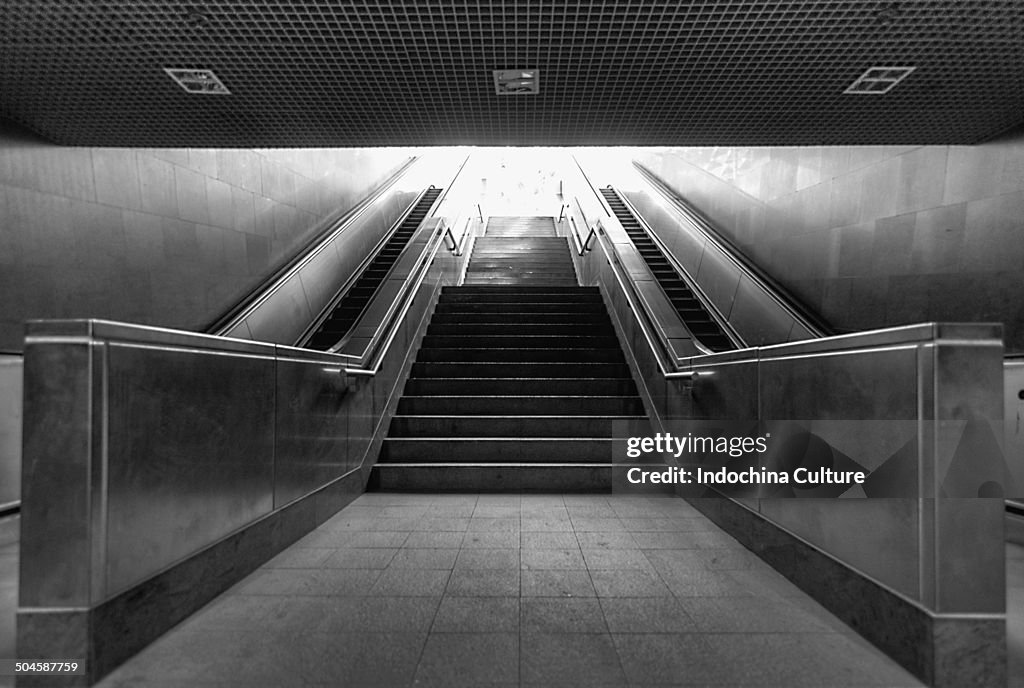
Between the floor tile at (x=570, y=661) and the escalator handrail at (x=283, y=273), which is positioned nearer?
the floor tile at (x=570, y=661)

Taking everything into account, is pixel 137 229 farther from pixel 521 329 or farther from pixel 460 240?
pixel 460 240

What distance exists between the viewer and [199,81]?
11.4 feet

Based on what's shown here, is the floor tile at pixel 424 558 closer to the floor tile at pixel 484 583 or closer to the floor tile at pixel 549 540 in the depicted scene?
the floor tile at pixel 484 583

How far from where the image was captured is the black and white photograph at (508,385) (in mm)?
2055

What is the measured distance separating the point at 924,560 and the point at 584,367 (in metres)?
4.41

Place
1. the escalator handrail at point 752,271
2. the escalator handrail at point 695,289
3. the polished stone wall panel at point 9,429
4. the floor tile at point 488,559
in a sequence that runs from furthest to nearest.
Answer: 1. the escalator handrail at point 695,289
2. the escalator handrail at point 752,271
3. the polished stone wall panel at point 9,429
4. the floor tile at point 488,559

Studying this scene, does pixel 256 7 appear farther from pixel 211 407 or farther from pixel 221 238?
pixel 221 238

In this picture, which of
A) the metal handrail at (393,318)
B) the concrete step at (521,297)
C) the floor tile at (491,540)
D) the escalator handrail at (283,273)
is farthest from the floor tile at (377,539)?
the concrete step at (521,297)

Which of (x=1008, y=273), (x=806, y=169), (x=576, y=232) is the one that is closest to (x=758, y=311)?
(x=806, y=169)

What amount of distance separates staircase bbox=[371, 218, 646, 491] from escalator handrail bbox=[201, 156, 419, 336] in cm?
164

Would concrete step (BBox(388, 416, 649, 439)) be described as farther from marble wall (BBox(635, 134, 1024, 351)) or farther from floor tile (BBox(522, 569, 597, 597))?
floor tile (BBox(522, 569, 597, 597))

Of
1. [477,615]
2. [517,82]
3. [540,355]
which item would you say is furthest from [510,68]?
[540,355]

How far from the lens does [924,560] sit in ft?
6.86

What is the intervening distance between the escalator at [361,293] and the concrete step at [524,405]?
3.40 ft
